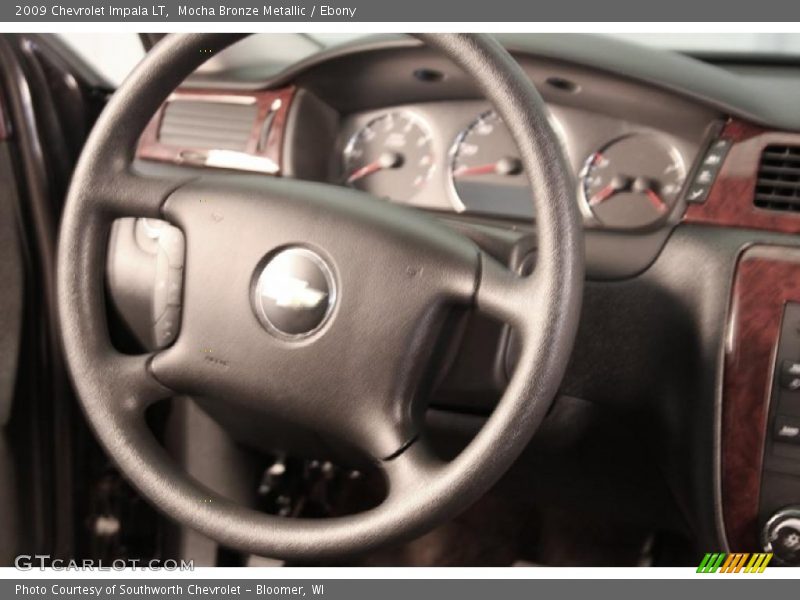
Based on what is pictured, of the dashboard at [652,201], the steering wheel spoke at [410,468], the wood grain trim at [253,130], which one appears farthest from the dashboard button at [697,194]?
the wood grain trim at [253,130]

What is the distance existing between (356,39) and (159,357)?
1.70ft

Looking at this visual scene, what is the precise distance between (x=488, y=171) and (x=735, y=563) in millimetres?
563

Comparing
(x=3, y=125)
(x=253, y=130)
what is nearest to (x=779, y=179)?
(x=253, y=130)

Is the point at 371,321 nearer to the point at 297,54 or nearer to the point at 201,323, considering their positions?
the point at 201,323

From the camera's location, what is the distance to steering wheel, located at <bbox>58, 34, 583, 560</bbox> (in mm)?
788

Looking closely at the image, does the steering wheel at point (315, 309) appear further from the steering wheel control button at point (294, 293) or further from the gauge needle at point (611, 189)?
the gauge needle at point (611, 189)

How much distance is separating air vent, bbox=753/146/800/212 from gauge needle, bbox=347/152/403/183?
1.52 feet

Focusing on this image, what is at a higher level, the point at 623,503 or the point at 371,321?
the point at 371,321

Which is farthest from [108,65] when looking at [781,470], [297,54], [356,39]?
[781,470]

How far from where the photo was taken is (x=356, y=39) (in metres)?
1.22

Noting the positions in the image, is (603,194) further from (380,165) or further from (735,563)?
(735,563)

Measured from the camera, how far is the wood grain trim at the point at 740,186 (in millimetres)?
1024

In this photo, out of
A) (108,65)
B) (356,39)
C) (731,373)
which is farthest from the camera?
(108,65)

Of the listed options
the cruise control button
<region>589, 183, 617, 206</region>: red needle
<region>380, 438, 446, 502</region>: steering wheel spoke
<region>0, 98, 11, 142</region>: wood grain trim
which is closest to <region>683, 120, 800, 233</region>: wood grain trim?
<region>589, 183, 617, 206</region>: red needle
